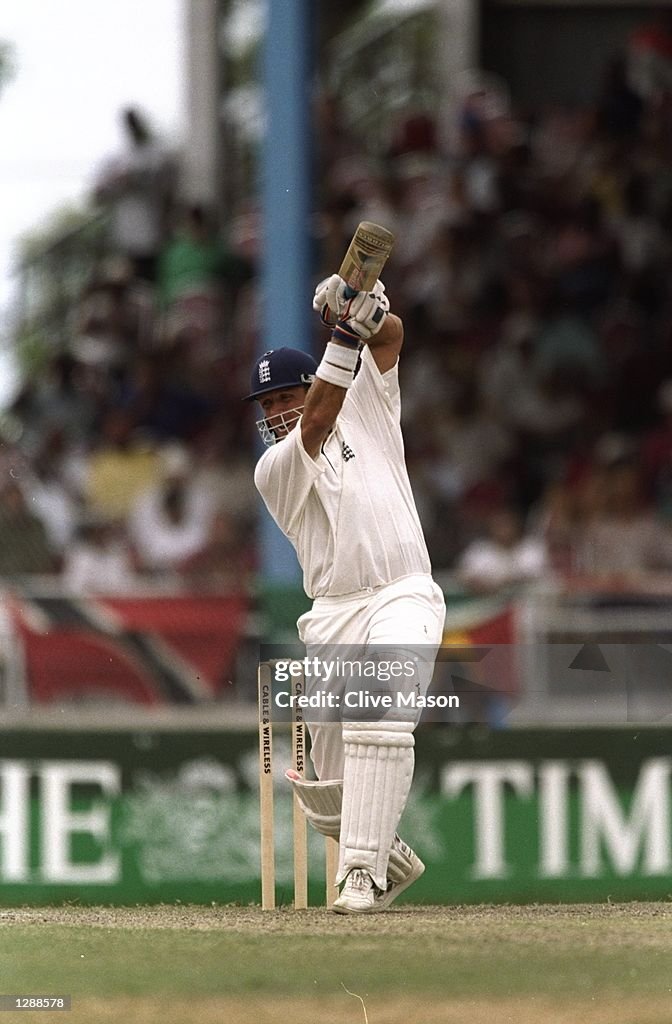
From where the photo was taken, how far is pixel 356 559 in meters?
4.30

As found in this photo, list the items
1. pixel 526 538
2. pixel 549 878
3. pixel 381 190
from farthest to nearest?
1. pixel 381 190
2. pixel 526 538
3. pixel 549 878

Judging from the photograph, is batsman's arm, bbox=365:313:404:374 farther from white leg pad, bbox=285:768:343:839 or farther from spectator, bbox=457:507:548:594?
spectator, bbox=457:507:548:594

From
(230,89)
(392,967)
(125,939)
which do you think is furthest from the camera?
(230,89)

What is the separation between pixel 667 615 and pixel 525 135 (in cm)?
403

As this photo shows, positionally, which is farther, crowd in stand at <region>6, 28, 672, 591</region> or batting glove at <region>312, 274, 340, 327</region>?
crowd in stand at <region>6, 28, 672, 591</region>

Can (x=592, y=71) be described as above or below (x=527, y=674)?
above

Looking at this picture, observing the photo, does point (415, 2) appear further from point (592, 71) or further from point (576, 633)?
point (576, 633)

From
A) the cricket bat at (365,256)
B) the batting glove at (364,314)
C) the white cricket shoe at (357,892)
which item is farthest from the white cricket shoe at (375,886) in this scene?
the cricket bat at (365,256)

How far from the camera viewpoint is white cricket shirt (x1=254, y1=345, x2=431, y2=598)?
4281mm

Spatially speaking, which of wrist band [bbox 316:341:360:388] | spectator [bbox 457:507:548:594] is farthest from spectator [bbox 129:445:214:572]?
wrist band [bbox 316:341:360:388]

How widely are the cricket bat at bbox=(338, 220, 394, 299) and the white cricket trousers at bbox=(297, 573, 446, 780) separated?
2.60ft

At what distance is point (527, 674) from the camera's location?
20.1ft

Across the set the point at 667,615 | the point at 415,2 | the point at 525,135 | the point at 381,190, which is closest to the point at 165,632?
the point at 667,615

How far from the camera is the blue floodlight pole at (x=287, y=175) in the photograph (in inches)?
249
